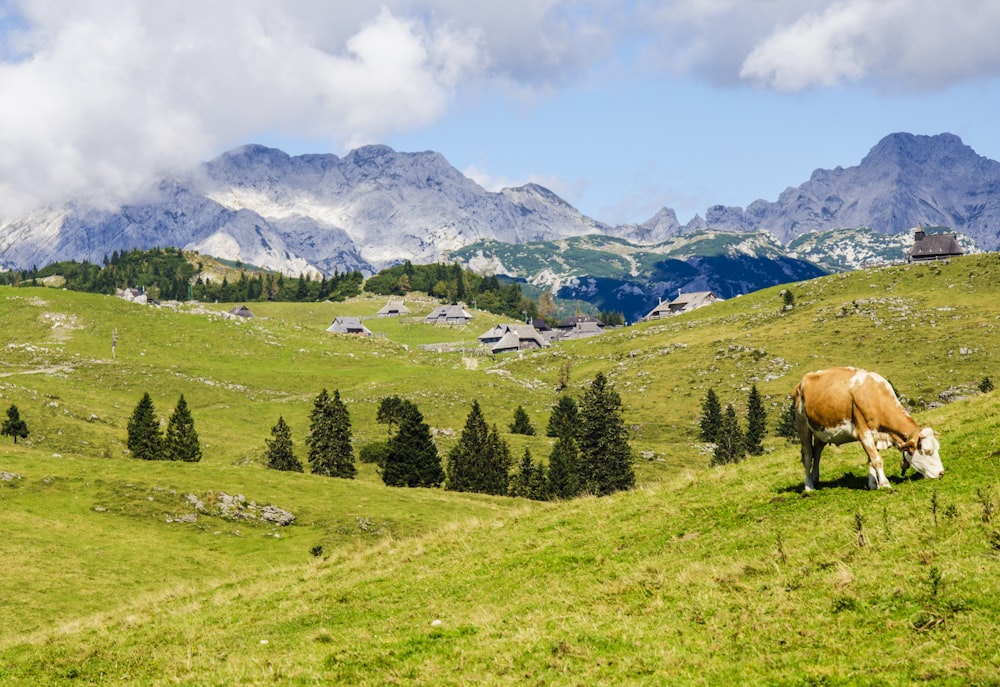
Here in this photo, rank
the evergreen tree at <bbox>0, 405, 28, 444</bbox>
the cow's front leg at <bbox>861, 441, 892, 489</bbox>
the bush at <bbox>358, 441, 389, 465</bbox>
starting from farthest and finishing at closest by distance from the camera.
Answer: the bush at <bbox>358, 441, 389, 465</bbox>, the evergreen tree at <bbox>0, 405, 28, 444</bbox>, the cow's front leg at <bbox>861, 441, 892, 489</bbox>

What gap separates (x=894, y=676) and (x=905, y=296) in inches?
7169

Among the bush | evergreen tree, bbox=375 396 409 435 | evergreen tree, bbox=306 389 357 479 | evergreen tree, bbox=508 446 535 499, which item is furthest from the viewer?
evergreen tree, bbox=375 396 409 435

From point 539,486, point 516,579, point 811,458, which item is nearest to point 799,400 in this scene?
point 811,458

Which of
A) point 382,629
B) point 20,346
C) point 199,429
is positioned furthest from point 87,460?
point 20,346

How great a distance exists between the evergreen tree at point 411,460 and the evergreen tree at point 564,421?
29536mm

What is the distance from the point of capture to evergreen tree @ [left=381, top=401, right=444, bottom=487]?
88.5 meters

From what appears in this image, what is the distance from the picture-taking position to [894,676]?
12.0m

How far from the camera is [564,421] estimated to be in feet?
397

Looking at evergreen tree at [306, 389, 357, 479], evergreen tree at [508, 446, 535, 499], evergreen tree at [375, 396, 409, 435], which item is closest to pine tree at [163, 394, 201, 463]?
evergreen tree at [306, 389, 357, 479]

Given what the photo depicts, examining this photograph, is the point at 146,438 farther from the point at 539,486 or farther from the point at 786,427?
the point at 786,427

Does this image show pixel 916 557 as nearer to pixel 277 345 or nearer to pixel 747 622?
pixel 747 622

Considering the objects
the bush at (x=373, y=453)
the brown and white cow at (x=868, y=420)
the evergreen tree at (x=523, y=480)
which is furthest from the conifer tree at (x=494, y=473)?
the brown and white cow at (x=868, y=420)

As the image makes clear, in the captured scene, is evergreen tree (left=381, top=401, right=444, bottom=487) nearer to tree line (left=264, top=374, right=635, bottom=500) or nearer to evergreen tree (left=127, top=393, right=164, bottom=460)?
tree line (left=264, top=374, right=635, bottom=500)

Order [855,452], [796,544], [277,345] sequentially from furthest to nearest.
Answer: [277,345]
[855,452]
[796,544]
